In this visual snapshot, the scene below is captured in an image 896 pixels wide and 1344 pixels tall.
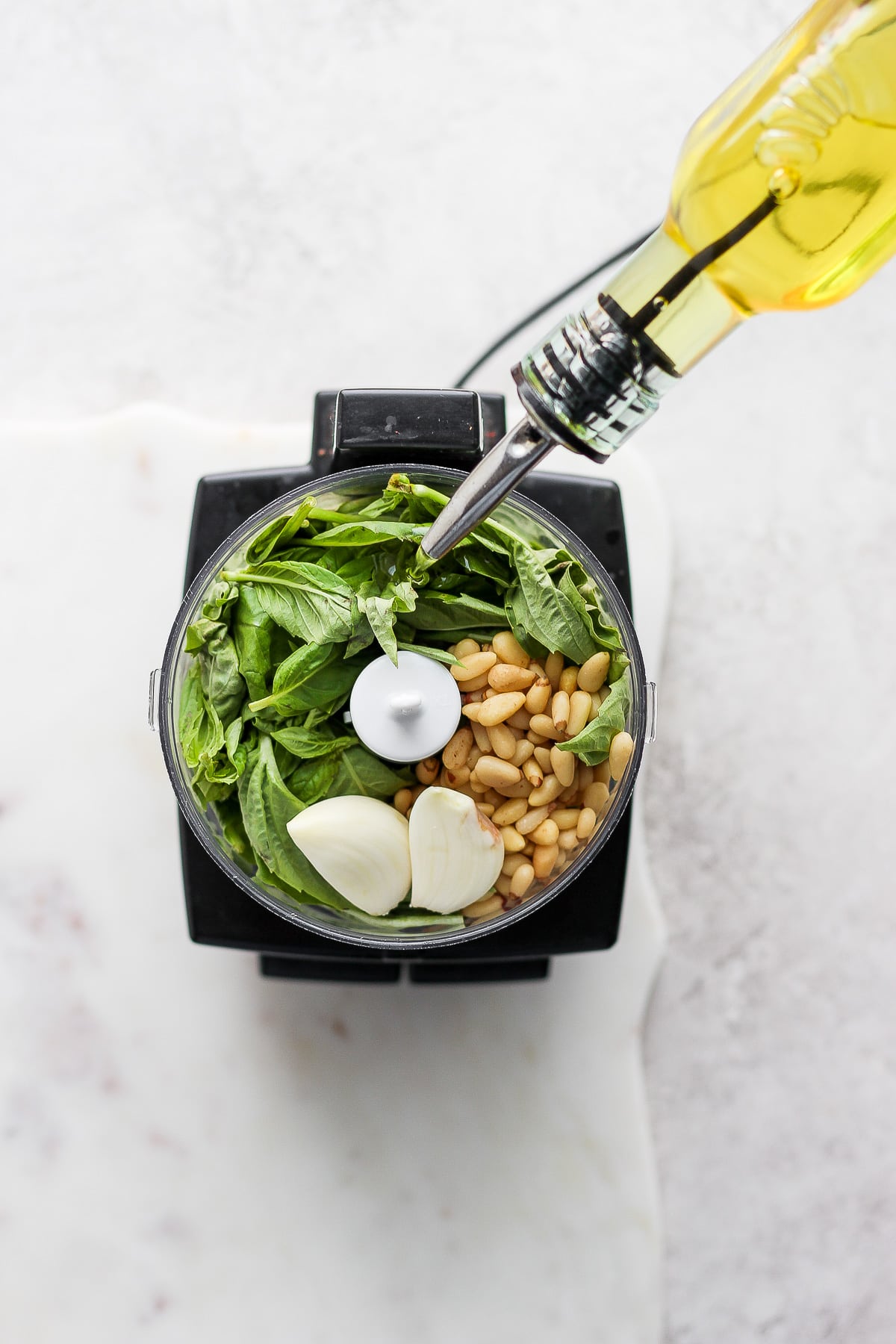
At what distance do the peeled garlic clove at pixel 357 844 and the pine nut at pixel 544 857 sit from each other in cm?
9

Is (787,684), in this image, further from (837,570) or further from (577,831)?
(577,831)

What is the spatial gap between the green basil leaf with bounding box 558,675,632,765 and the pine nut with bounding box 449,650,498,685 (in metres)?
0.07

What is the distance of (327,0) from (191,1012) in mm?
1025

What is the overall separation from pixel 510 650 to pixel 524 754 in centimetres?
7

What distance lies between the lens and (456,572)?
71cm

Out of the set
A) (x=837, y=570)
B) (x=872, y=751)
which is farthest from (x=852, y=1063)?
(x=837, y=570)

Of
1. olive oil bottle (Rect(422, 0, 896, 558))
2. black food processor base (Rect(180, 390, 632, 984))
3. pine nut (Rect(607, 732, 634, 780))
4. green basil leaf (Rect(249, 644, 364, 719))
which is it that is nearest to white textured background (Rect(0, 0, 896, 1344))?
black food processor base (Rect(180, 390, 632, 984))

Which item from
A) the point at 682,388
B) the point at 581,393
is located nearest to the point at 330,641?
the point at 581,393

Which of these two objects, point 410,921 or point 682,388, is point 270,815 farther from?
point 682,388

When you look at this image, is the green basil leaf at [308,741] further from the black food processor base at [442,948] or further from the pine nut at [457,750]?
the black food processor base at [442,948]

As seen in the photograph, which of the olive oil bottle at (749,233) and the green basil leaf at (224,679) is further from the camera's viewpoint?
the green basil leaf at (224,679)

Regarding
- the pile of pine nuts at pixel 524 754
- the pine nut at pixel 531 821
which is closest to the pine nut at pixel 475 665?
the pile of pine nuts at pixel 524 754

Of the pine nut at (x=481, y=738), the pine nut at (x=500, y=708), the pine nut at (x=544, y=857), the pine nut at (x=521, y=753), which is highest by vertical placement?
the pine nut at (x=500, y=708)

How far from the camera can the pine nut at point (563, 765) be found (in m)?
0.70
